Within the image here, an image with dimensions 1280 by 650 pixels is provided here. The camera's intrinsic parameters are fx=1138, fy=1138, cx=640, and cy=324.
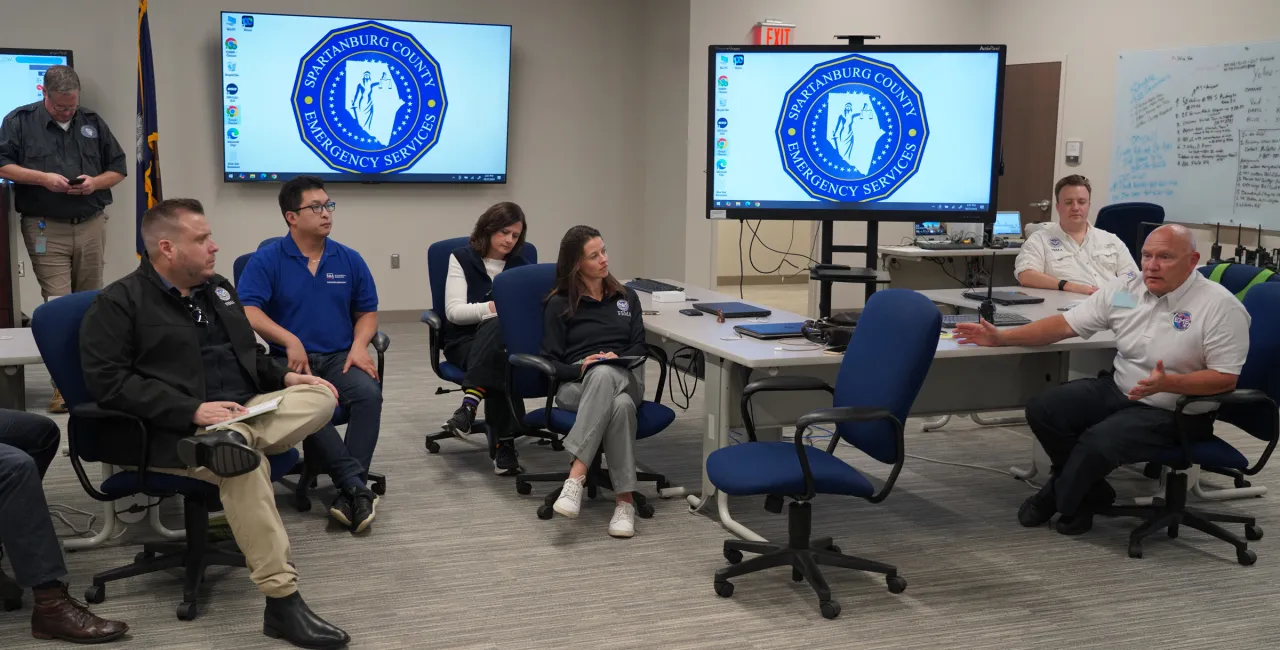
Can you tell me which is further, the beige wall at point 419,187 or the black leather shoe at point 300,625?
the beige wall at point 419,187

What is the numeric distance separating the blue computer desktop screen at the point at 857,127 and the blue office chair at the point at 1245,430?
0.98 meters

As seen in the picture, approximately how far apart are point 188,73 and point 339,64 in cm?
93

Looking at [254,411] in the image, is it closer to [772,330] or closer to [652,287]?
[772,330]

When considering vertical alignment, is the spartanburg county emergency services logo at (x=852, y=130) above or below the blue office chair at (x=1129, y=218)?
above

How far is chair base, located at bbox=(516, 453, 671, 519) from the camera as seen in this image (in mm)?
3932

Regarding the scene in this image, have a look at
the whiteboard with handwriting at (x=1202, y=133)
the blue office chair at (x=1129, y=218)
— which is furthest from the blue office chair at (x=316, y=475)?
the whiteboard with handwriting at (x=1202, y=133)

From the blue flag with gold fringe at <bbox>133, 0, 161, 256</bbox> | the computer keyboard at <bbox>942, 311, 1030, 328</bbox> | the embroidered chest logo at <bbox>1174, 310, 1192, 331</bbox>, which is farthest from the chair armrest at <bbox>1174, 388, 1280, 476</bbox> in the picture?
the blue flag with gold fringe at <bbox>133, 0, 161, 256</bbox>

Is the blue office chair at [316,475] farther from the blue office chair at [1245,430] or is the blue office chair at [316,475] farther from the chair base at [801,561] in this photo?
the blue office chair at [1245,430]

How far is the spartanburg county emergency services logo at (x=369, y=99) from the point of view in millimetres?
7414

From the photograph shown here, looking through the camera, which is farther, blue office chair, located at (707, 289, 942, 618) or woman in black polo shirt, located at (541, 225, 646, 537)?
woman in black polo shirt, located at (541, 225, 646, 537)

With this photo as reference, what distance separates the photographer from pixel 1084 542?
375 cm

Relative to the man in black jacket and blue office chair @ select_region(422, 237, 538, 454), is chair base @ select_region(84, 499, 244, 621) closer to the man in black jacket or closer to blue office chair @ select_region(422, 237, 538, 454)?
the man in black jacket

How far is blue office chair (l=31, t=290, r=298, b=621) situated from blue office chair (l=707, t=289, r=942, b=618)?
133 cm

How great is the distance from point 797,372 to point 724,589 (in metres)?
0.90
